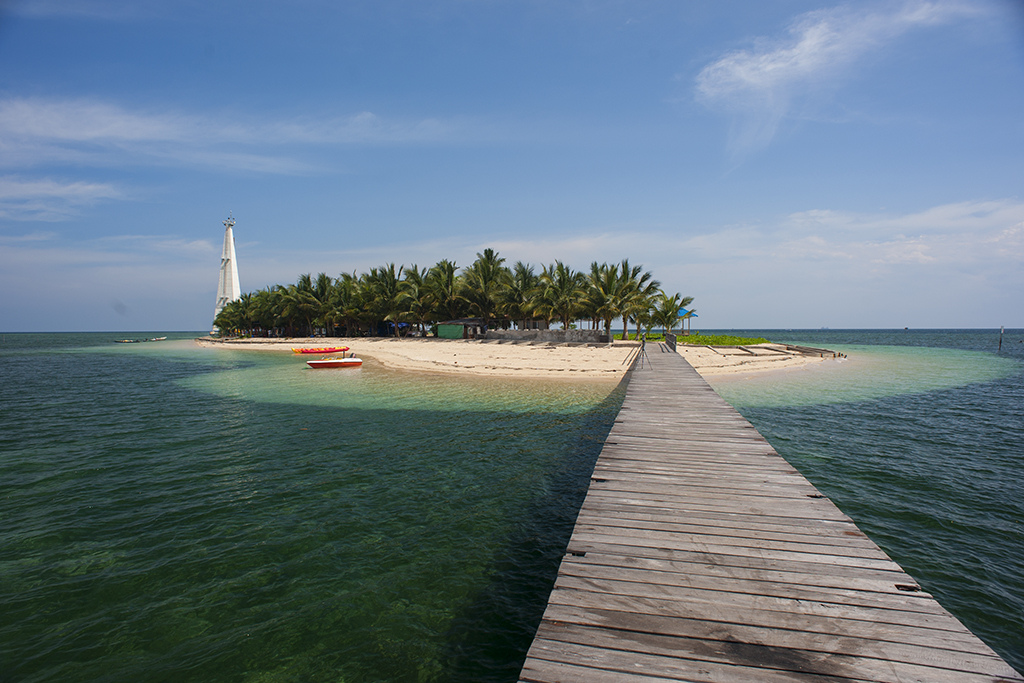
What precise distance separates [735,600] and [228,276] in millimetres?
125325

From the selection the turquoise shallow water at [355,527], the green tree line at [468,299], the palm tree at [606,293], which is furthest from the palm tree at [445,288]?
the turquoise shallow water at [355,527]

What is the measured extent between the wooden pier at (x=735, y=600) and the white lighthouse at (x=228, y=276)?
12019cm

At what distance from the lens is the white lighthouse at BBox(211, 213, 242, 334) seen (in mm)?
105312

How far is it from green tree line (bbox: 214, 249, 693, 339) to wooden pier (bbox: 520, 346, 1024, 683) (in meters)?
36.5

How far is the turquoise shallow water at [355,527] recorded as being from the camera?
462cm

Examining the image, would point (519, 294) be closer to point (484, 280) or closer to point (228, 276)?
point (484, 280)

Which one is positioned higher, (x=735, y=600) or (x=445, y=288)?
(x=445, y=288)

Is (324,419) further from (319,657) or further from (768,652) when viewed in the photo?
(768,652)

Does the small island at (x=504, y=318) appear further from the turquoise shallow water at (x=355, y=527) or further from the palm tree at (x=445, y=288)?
the turquoise shallow water at (x=355, y=527)

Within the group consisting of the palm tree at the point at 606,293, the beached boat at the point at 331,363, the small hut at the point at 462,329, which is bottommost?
the beached boat at the point at 331,363

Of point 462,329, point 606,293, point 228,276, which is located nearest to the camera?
point 606,293

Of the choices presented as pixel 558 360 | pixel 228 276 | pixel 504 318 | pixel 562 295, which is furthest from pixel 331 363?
pixel 228 276

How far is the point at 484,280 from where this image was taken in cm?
5466

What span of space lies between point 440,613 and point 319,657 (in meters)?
1.27
